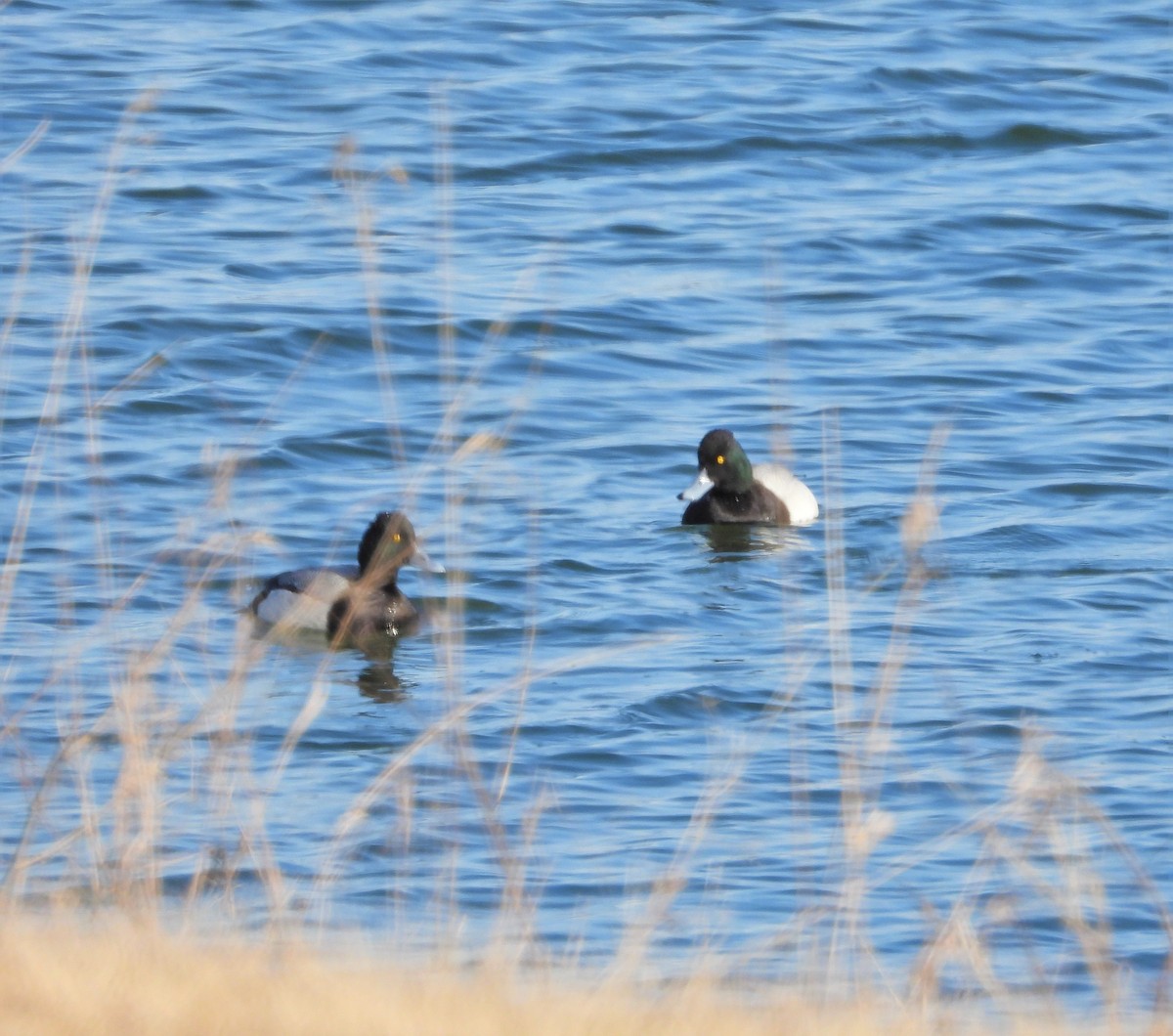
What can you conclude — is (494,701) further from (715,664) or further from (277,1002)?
(277,1002)

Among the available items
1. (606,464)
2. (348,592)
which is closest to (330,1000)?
(348,592)

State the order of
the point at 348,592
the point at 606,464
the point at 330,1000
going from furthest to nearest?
the point at 606,464 → the point at 348,592 → the point at 330,1000

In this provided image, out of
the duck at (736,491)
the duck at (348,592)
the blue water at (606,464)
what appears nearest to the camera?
the blue water at (606,464)

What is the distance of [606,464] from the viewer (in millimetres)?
12492

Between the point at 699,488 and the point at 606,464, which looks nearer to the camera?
the point at 699,488

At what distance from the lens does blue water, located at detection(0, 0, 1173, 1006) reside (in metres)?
5.70

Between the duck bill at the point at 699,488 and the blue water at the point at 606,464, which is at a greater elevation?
the blue water at the point at 606,464

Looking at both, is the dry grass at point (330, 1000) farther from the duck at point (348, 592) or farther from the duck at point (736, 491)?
the duck at point (736, 491)

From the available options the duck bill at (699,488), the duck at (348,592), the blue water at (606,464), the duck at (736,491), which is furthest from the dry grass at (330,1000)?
the duck bill at (699,488)

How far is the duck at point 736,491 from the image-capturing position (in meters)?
12.2

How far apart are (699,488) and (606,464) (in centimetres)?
52

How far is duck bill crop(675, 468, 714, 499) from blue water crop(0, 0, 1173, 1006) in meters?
0.15

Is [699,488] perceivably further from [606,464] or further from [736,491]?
[606,464]

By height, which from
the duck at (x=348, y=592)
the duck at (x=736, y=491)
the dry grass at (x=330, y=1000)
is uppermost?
the dry grass at (x=330, y=1000)
